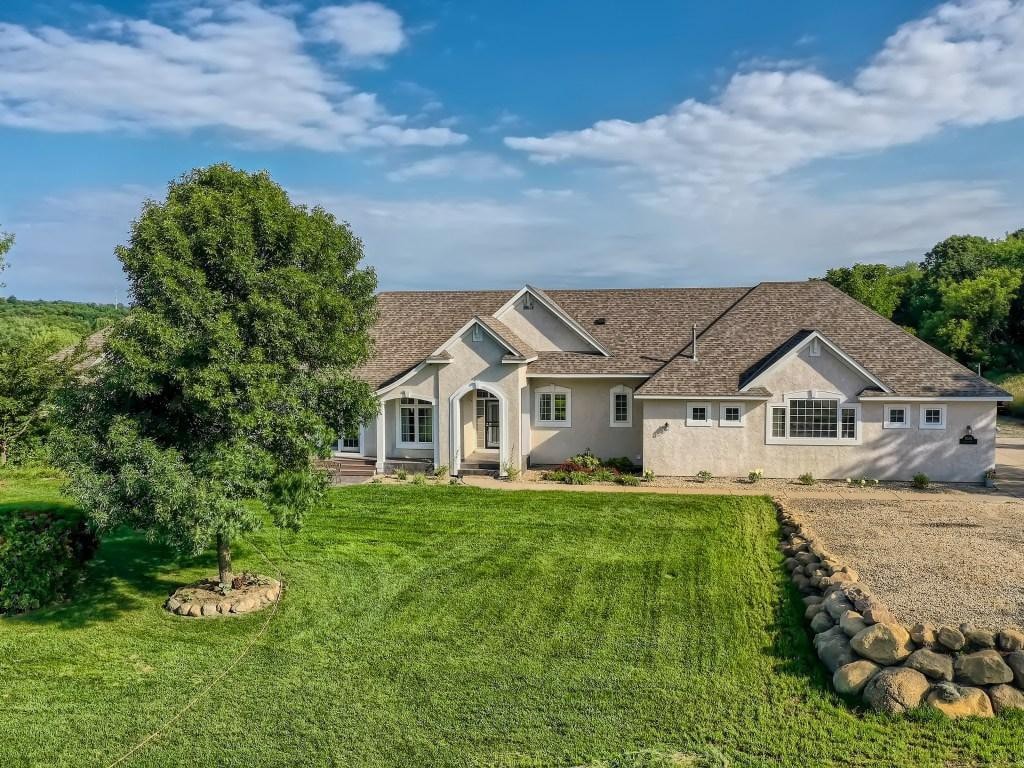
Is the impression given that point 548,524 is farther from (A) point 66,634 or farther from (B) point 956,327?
(B) point 956,327

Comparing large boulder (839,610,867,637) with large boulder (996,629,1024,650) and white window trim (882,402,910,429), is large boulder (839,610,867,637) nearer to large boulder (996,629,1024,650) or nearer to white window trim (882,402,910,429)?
large boulder (996,629,1024,650)

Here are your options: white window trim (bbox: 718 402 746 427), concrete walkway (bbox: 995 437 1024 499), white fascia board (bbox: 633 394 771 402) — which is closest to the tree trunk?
white fascia board (bbox: 633 394 771 402)

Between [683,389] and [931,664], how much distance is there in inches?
576

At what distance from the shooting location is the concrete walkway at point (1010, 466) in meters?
21.4

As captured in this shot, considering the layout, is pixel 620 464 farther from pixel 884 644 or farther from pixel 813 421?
pixel 884 644

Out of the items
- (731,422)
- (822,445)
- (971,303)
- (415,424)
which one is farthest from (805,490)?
(971,303)

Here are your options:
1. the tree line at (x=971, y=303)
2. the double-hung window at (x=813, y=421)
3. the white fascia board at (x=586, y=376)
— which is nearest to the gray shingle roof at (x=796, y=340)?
the white fascia board at (x=586, y=376)

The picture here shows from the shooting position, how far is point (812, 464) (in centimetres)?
2297

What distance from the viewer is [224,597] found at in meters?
12.6

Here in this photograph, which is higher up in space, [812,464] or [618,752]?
[812,464]

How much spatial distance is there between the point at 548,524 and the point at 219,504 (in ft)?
29.7

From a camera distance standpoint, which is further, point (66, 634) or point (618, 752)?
point (66, 634)

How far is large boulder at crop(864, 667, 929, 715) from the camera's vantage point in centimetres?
871

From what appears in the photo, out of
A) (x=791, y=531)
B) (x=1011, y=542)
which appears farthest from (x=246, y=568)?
(x=1011, y=542)
